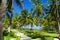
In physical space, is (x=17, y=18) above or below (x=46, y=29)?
above

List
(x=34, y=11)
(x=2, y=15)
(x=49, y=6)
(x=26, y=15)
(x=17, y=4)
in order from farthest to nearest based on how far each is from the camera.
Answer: (x=26, y=15) < (x=34, y=11) < (x=49, y=6) < (x=17, y=4) < (x=2, y=15)

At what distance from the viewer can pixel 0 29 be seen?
954 centimetres

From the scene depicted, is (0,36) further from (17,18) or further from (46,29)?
(17,18)

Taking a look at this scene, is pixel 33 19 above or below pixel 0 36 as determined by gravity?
above

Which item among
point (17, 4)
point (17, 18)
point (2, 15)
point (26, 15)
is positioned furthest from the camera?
point (17, 18)

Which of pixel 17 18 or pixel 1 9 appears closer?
pixel 1 9

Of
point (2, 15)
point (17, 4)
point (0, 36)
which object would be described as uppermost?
point (17, 4)

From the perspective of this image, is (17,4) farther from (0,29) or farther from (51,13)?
(51,13)

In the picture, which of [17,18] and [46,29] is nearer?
[46,29]

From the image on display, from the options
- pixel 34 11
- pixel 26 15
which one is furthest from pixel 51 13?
pixel 26 15

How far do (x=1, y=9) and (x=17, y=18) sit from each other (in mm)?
65524

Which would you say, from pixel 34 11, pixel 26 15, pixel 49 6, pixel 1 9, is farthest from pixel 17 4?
pixel 26 15

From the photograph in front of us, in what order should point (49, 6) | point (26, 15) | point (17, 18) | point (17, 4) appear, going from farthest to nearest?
1. point (17, 18)
2. point (26, 15)
3. point (49, 6)
4. point (17, 4)

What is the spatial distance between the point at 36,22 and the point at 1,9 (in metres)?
56.8
